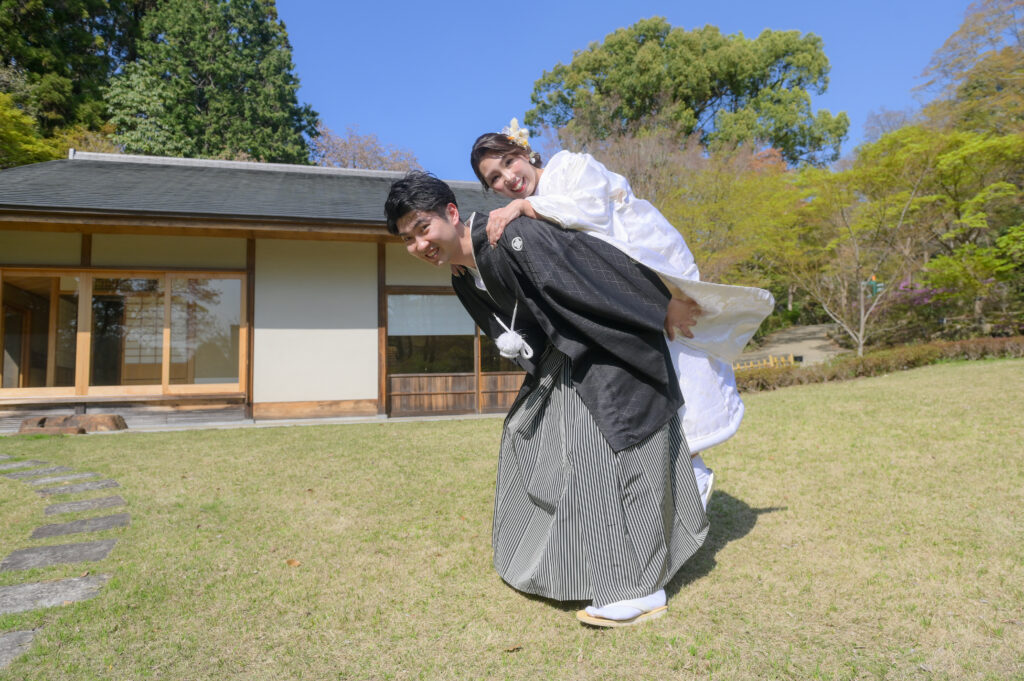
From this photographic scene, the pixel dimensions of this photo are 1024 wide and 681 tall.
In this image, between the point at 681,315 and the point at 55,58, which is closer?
the point at 681,315

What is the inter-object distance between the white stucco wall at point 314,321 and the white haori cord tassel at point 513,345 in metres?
6.92

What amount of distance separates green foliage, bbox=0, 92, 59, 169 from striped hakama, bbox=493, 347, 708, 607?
17173 mm

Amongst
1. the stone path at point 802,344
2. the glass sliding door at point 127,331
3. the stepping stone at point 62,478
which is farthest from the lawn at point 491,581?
the stone path at point 802,344

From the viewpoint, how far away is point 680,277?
2070mm

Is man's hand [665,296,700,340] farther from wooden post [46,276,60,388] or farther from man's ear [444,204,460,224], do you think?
wooden post [46,276,60,388]

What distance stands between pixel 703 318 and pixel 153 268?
26.4ft

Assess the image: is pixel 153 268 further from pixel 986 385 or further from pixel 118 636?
pixel 986 385

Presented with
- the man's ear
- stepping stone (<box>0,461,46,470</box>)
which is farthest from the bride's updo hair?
stepping stone (<box>0,461,46,470</box>)

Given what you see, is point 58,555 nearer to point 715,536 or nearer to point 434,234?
point 434,234

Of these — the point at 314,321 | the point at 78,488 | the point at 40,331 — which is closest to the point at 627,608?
the point at 78,488

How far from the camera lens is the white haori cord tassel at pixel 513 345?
2.10m

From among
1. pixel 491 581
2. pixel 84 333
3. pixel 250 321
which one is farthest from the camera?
pixel 250 321

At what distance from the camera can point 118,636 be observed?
1.88 m

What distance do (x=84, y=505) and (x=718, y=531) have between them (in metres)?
3.58
